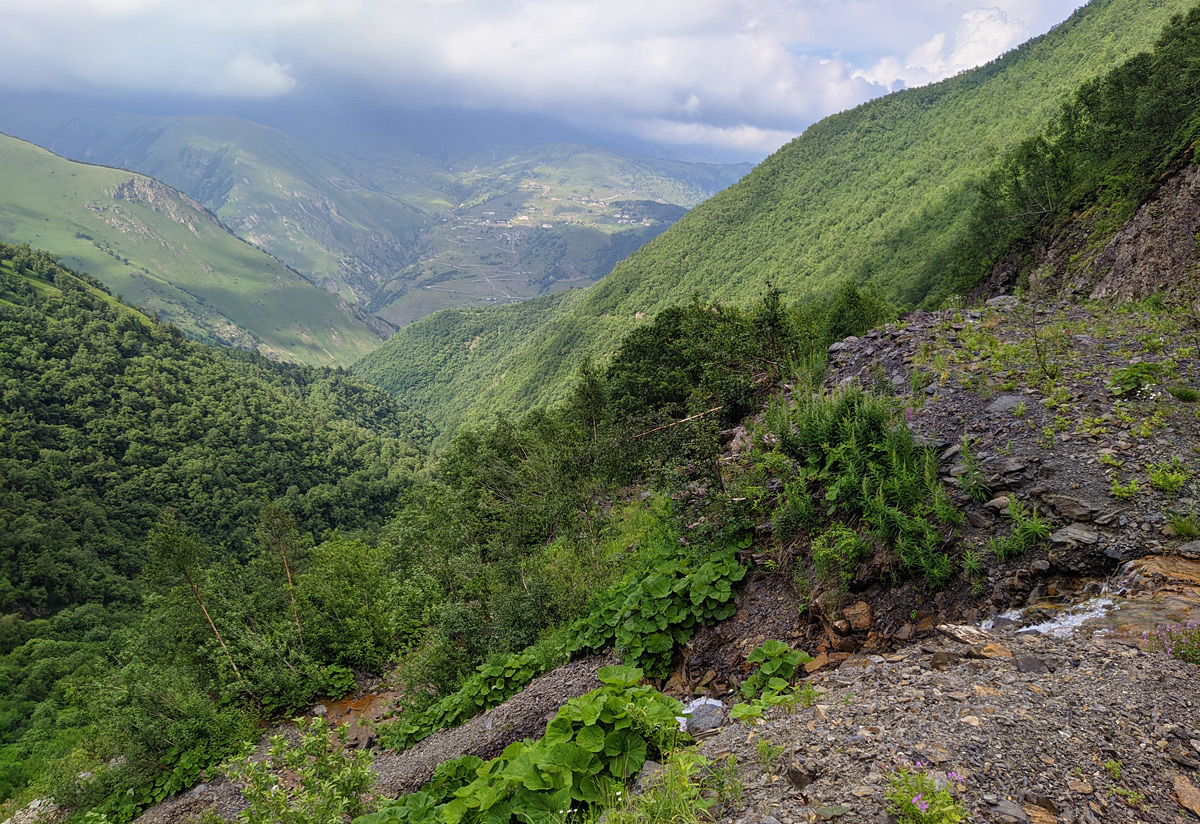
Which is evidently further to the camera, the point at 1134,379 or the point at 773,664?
the point at 1134,379

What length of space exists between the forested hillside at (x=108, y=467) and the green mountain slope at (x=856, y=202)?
5599 cm

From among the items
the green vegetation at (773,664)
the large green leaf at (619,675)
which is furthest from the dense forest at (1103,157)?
the large green leaf at (619,675)

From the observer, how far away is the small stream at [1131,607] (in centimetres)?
430

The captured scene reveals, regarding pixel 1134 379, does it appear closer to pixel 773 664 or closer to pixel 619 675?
pixel 773 664

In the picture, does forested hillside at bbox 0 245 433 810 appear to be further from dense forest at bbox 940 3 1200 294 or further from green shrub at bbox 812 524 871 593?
dense forest at bbox 940 3 1200 294

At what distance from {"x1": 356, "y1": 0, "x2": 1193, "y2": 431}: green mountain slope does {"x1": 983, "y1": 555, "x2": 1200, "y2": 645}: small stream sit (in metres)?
67.3

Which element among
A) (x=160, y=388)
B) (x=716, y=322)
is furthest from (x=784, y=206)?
(x=160, y=388)

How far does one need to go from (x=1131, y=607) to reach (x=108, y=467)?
498 ft

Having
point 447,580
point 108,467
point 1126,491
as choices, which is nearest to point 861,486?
point 1126,491

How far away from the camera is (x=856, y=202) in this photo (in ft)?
438

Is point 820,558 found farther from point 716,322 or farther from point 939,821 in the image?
point 716,322

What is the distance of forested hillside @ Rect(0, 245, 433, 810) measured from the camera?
66.8 meters

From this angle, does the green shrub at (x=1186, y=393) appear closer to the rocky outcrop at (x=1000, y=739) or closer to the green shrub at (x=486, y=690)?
the rocky outcrop at (x=1000, y=739)

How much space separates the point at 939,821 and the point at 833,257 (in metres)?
129
